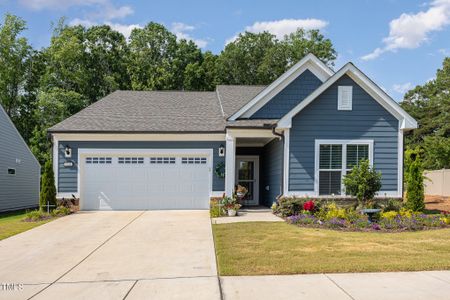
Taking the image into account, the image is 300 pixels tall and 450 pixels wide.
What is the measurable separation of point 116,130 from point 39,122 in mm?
18947

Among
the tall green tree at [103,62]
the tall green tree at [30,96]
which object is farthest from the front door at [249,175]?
the tall green tree at [30,96]

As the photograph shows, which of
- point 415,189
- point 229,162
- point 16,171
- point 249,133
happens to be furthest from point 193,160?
point 16,171

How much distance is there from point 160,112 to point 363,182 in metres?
8.70

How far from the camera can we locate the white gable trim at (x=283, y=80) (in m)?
14.7

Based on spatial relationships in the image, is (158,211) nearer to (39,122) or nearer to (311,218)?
(311,218)

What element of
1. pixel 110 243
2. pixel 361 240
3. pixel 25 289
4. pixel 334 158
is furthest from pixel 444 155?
pixel 25 289

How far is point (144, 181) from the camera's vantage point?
15070 millimetres

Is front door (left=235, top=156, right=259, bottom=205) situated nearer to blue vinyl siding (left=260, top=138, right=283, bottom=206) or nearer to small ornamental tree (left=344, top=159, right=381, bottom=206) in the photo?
blue vinyl siding (left=260, top=138, right=283, bottom=206)

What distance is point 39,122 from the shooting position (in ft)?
101

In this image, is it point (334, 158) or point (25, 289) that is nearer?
point (25, 289)

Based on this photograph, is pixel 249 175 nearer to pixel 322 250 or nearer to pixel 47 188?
pixel 47 188

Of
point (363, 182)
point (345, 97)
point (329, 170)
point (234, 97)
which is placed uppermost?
point (234, 97)

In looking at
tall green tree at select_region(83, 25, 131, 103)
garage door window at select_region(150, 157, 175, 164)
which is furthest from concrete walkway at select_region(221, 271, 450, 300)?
tall green tree at select_region(83, 25, 131, 103)

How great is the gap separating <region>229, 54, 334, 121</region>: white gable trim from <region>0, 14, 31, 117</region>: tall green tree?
25.1m
